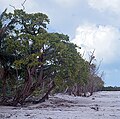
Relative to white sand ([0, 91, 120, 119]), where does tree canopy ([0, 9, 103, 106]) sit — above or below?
above

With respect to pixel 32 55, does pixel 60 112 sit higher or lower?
lower

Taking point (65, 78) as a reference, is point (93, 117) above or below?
below

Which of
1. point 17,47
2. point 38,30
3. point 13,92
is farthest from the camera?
point 13,92

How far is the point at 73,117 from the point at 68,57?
10.4m

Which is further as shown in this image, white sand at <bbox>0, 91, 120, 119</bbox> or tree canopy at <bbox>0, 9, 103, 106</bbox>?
tree canopy at <bbox>0, 9, 103, 106</bbox>

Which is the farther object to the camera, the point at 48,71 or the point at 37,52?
the point at 48,71

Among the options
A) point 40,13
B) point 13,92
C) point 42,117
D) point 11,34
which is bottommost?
point 42,117

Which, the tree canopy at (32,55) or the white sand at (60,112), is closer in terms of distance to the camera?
the white sand at (60,112)

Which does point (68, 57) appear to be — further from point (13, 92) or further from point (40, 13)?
point (13, 92)

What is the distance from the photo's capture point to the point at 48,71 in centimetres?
2703

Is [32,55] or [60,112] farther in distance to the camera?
[32,55]

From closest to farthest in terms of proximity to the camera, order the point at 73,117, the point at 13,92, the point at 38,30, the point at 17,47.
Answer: the point at 73,117, the point at 17,47, the point at 38,30, the point at 13,92

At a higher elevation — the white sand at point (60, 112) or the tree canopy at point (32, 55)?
the tree canopy at point (32, 55)

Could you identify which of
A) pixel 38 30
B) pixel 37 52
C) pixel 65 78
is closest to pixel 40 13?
pixel 38 30
